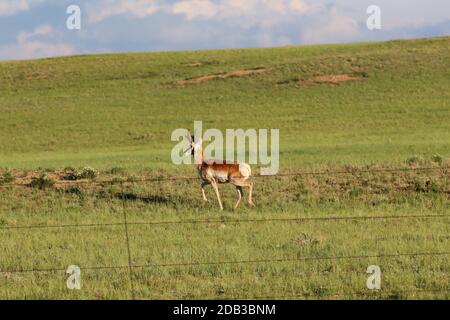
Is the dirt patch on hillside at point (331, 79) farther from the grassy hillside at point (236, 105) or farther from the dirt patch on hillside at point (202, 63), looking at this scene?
the dirt patch on hillside at point (202, 63)

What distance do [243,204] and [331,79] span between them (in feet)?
138

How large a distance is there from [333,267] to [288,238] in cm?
303

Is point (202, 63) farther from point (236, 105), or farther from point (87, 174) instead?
point (87, 174)

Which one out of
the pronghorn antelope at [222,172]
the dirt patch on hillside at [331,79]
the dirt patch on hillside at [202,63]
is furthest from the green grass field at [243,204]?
the dirt patch on hillside at [202,63]

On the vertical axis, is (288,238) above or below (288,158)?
below

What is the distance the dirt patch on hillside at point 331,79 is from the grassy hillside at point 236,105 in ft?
2.32

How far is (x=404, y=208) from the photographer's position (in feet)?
67.4

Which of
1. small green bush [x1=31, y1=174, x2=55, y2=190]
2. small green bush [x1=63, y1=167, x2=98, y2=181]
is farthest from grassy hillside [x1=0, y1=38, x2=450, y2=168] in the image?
small green bush [x1=31, y1=174, x2=55, y2=190]

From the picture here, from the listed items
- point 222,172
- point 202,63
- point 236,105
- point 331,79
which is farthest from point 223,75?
point 222,172

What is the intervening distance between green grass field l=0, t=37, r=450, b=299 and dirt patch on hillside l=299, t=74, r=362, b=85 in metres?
2.22

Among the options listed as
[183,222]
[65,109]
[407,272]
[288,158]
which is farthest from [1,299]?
[65,109]

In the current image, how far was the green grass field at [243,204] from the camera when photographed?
12.8 m
